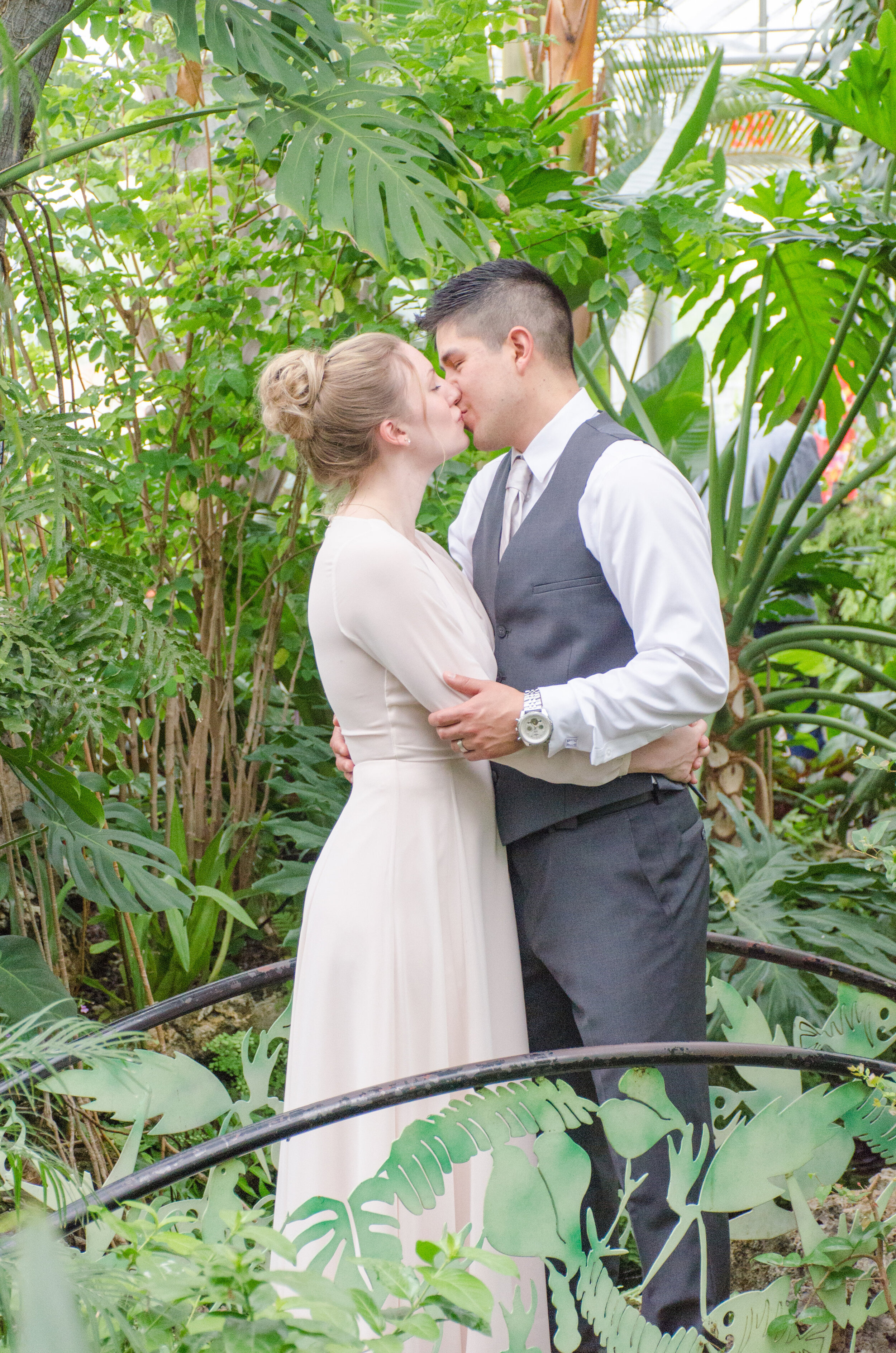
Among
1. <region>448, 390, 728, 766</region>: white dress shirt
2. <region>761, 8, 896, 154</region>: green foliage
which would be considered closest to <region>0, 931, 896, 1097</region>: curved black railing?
<region>448, 390, 728, 766</region>: white dress shirt

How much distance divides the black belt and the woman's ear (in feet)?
2.01

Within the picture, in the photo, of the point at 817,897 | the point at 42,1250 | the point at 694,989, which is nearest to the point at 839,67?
the point at 817,897

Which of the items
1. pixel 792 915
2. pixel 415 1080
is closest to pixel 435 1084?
pixel 415 1080

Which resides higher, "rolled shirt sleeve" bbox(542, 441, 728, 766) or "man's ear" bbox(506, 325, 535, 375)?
"man's ear" bbox(506, 325, 535, 375)

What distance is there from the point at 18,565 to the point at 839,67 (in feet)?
9.50

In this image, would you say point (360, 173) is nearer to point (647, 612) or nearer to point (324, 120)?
point (324, 120)

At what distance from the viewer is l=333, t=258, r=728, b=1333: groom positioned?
153 cm

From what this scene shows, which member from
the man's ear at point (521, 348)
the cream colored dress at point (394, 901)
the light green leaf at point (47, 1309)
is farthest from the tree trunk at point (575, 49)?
the light green leaf at point (47, 1309)

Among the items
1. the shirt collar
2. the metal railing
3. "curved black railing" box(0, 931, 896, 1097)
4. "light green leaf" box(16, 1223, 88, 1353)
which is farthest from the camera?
the shirt collar

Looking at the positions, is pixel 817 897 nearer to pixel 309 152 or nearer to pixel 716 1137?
pixel 716 1137

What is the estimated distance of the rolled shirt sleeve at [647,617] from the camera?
1524 mm

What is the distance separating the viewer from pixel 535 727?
4.93 feet

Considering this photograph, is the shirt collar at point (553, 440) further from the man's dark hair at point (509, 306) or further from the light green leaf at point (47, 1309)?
the light green leaf at point (47, 1309)

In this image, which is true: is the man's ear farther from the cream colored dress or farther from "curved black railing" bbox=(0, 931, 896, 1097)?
"curved black railing" bbox=(0, 931, 896, 1097)
